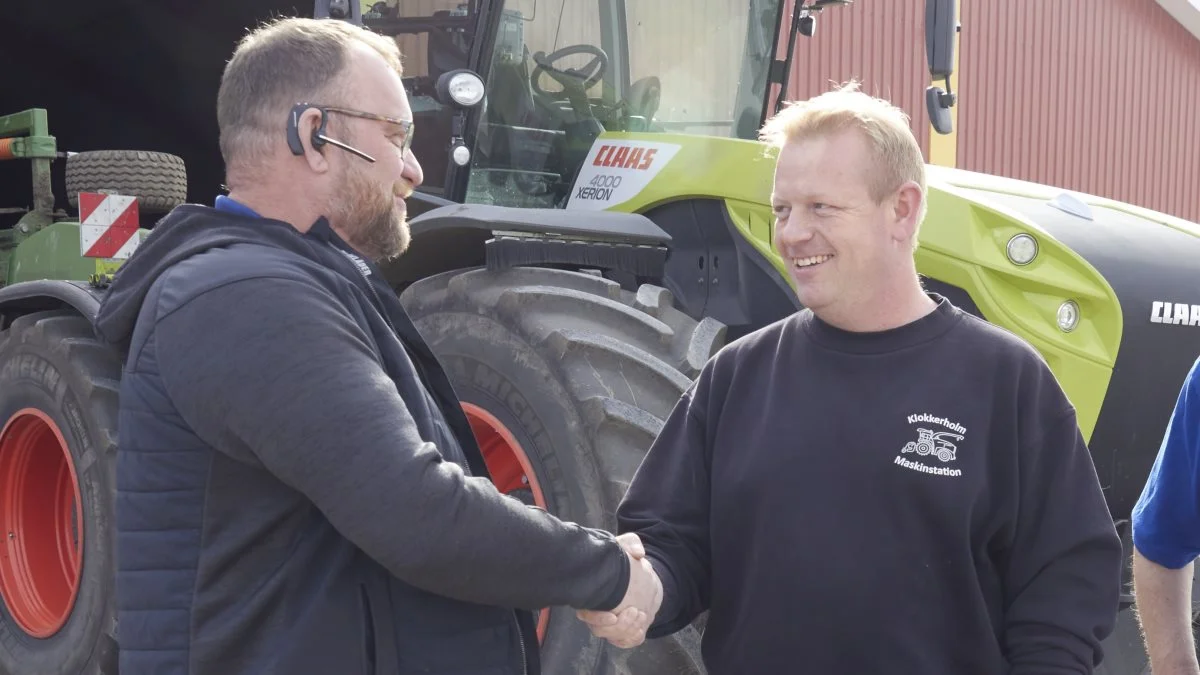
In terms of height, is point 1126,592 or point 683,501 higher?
point 683,501

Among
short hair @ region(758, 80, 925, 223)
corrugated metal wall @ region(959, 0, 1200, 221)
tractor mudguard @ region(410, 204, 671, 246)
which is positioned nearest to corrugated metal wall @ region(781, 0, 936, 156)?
corrugated metal wall @ region(959, 0, 1200, 221)

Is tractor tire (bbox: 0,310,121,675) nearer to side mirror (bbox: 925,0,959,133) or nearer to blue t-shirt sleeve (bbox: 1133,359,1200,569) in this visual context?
side mirror (bbox: 925,0,959,133)

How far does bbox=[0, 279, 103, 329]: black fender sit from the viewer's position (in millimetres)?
3895

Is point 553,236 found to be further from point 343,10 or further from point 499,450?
point 343,10

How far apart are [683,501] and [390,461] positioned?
731 mm

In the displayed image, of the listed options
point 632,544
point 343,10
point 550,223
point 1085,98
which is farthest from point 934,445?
point 1085,98

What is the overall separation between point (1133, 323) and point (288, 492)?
8.51ft

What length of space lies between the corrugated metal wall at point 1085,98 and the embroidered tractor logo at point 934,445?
12.0 metres

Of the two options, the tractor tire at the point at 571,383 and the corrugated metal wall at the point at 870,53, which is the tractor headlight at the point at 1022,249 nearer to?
the tractor tire at the point at 571,383

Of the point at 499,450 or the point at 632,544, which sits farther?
the point at 499,450

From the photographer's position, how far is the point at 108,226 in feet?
14.7

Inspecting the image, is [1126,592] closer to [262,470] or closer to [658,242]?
[658,242]

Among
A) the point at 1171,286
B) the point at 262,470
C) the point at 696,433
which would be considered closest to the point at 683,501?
the point at 696,433

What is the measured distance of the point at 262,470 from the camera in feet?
5.64
